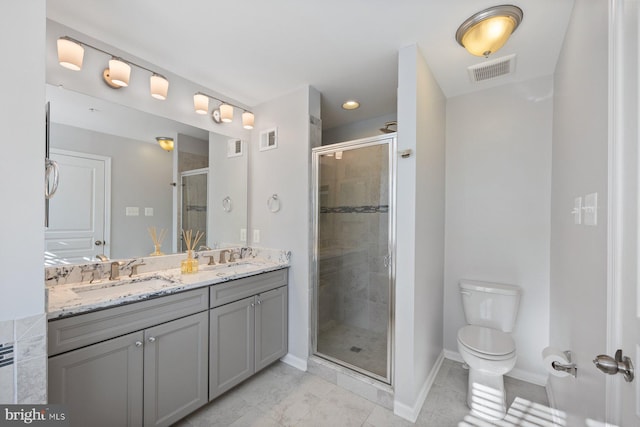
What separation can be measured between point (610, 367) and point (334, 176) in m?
1.81

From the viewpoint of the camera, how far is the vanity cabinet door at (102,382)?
1.17 m

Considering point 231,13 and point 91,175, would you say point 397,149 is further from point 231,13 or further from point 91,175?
point 91,175

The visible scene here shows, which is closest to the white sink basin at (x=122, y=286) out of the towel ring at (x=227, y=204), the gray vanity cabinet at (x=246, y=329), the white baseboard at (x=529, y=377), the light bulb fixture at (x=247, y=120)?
the gray vanity cabinet at (x=246, y=329)

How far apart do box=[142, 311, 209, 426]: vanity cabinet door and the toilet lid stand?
1.80m

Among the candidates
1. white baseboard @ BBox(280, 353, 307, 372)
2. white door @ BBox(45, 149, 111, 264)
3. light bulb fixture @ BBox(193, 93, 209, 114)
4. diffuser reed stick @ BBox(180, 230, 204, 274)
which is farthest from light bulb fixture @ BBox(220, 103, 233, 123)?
white baseboard @ BBox(280, 353, 307, 372)

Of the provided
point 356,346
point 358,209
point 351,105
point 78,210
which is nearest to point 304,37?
point 351,105

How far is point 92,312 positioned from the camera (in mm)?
1247

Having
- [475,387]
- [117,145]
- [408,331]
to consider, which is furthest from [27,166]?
[475,387]

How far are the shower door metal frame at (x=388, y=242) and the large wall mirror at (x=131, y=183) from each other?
0.79 meters

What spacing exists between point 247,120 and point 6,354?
7.02 feet

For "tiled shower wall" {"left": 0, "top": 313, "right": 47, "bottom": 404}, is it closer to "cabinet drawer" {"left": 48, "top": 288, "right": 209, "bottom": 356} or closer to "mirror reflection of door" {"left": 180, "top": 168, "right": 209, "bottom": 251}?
"cabinet drawer" {"left": 48, "top": 288, "right": 209, "bottom": 356}

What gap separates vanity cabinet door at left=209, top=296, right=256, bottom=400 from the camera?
1.75 meters

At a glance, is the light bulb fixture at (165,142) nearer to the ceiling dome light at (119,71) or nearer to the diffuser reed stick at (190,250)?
the ceiling dome light at (119,71)

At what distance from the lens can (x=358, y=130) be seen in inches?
128
